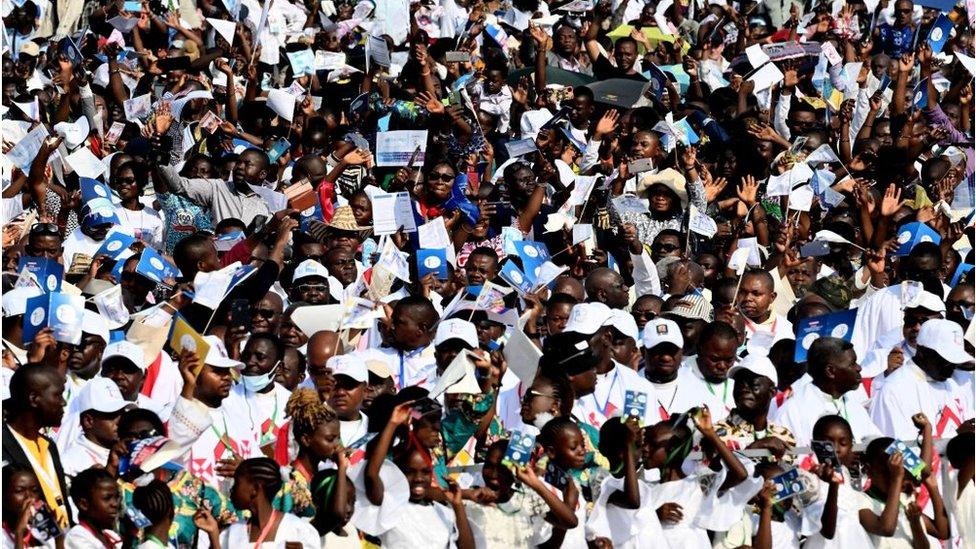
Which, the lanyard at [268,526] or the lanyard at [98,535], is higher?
the lanyard at [98,535]

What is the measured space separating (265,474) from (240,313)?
263 centimetres

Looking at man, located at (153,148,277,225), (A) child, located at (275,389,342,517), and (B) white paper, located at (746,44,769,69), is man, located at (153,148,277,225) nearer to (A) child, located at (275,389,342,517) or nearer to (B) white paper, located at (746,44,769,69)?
(B) white paper, located at (746,44,769,69)

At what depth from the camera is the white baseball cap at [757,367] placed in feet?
32.4

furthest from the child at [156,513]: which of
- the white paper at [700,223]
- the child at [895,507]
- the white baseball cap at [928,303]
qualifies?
the white paper at [700,223]

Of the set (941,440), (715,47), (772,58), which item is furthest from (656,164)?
(941,440)

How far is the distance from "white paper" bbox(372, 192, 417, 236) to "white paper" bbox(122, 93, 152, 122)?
3.42 m

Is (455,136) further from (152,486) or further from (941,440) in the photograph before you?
(152,486)

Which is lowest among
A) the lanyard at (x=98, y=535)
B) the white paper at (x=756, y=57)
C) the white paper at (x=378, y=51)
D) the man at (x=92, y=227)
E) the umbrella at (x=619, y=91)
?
the white paper at (x=756, y=57)

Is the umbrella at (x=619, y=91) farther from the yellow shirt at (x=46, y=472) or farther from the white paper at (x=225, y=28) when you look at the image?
the yellow shirt at (x=46, y=472)

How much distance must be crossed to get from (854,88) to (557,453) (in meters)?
8.42

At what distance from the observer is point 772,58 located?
53.2 feet

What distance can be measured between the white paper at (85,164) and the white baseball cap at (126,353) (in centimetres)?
380

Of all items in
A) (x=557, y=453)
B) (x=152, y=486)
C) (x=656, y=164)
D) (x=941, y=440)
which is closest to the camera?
(x=152, y=486)

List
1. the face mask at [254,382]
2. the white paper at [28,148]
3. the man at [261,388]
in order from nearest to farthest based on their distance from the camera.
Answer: the man at [261,388] → the face mask at [254,382] → the white paper at [28,148]
